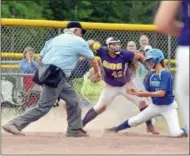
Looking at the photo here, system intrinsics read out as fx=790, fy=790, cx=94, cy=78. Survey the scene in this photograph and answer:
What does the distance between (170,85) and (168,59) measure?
7.97 ft

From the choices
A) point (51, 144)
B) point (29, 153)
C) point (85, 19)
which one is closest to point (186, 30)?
point (29, 153)

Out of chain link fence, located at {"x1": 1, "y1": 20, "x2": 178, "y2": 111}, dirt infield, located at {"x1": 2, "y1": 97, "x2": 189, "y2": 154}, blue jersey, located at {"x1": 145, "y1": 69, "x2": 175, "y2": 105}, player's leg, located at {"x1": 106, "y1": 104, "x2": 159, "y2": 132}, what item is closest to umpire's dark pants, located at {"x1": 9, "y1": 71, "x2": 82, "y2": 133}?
dirt infield, located at {"x1": 2, "y1": 97, "x2": 189, "y2": 154}

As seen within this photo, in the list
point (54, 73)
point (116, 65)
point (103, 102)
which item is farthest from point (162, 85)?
point (54, 73)

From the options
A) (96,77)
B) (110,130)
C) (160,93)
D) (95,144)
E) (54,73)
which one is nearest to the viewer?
(95,144)

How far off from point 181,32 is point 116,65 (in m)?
7.58

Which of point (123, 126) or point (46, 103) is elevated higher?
point (46, 103)

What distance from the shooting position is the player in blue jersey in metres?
11.3

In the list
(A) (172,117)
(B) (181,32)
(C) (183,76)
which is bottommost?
(A) (172,117)

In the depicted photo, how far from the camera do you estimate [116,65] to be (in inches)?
Answer: 468

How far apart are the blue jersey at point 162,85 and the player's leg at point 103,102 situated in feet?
2.31

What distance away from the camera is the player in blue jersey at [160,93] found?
11.3m

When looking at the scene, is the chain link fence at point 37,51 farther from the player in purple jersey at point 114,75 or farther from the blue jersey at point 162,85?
the blue jersey at point 162,85

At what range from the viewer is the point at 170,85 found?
11359 millimetres

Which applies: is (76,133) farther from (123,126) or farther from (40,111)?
(123,126)
